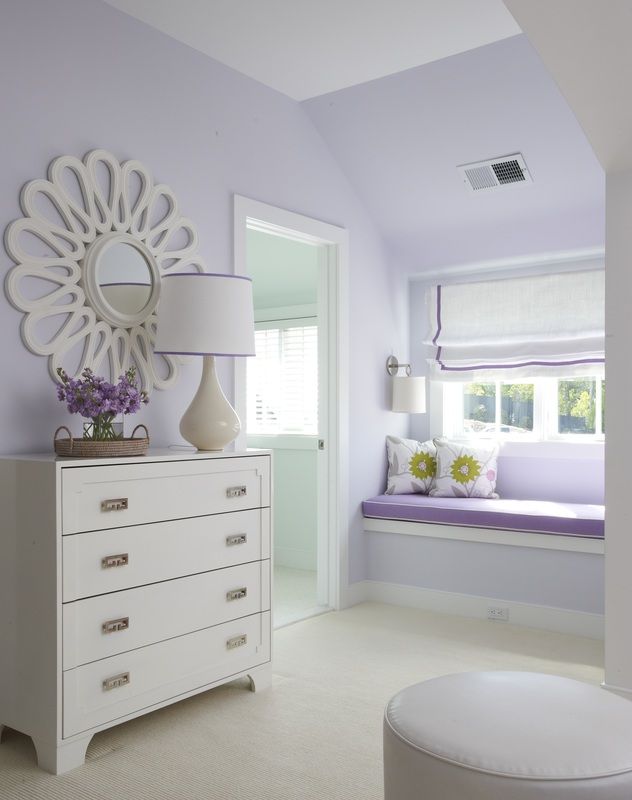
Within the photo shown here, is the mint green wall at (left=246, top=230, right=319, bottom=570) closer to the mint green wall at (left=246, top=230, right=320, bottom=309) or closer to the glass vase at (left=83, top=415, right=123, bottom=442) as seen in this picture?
the mint green wall at (left=246, top=230, right=320, bottom=309)

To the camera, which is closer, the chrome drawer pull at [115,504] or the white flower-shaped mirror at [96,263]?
the chrome drawer pull at [115,504]

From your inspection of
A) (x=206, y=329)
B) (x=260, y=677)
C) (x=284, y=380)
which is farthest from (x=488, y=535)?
(x=284, y=380)

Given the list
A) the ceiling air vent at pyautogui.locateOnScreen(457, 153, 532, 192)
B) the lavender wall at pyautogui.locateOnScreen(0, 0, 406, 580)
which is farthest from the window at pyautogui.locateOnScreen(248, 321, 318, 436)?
the ceiling air vent at pyautogui.locateOnScreen(457, 153, 532, 192)

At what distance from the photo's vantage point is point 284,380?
5617 millimetres

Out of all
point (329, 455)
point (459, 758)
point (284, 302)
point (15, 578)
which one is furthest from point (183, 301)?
point (284, 302)

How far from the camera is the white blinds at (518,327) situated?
168 inches

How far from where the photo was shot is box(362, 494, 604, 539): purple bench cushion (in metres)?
3.79

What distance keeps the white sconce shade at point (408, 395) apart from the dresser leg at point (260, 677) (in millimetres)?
2009

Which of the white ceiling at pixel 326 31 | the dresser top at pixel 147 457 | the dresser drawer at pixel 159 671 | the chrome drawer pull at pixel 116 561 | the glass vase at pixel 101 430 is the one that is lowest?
the dresser drawer at pixel 159 671

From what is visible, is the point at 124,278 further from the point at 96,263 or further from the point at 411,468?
the point at 411,468

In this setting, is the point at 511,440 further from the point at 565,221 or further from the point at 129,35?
the point at 129,35

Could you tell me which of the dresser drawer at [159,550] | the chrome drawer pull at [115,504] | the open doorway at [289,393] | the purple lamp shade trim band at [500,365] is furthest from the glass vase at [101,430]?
the purple lamp shade trim band at [500,365]

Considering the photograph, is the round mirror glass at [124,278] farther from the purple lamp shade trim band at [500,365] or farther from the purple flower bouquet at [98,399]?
the purple lamp shade trim band at [500,365]

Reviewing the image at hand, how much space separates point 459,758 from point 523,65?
2.96m
